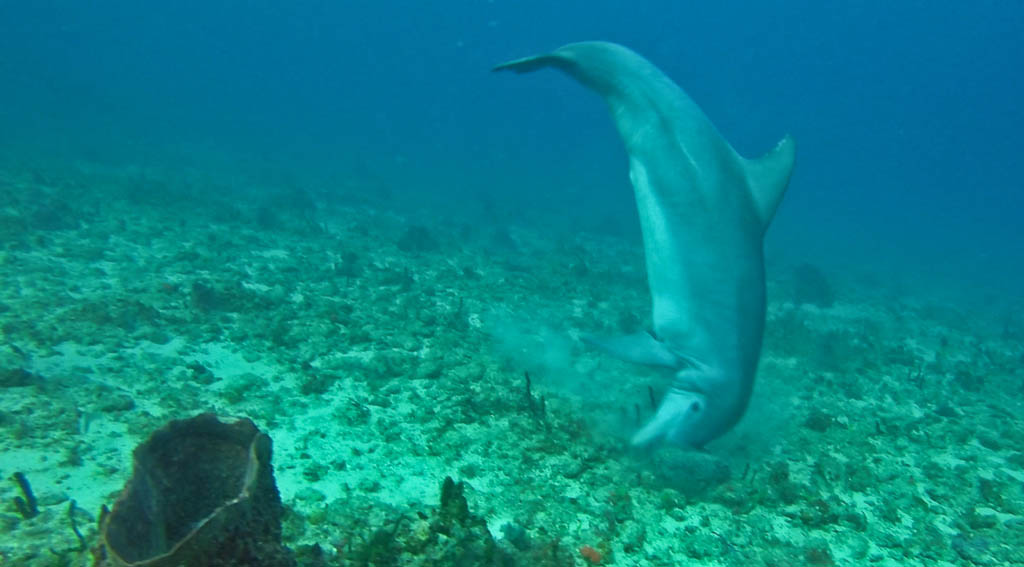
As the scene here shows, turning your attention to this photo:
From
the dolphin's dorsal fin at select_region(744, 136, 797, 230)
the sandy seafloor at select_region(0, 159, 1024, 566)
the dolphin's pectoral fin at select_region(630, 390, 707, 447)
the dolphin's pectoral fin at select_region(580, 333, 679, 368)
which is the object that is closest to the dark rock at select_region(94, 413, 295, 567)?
the sandy seafloor at select_region(0, 159, 1024, 566)

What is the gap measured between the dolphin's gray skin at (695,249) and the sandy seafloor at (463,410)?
0.49 meters

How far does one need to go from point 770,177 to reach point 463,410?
3512mm

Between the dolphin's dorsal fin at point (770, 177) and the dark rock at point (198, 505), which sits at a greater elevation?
the dolphin's dorsal fin at point (770, 177)

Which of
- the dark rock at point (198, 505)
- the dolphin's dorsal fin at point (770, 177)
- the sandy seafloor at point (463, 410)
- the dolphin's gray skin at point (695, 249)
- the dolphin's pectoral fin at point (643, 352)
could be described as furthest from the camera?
the dolphin's dorsal fin at point (770, 177)

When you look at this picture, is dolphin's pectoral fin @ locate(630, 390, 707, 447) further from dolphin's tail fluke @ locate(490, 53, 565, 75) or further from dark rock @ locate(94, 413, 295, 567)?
dolphin's tail fluke @ locate(490, 53, 565, 75)

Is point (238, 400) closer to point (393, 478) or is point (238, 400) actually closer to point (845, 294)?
point (393, 478)

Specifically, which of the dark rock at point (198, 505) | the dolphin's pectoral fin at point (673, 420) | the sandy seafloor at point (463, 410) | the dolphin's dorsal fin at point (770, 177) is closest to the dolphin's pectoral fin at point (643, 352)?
the dolphin's pectoral fin at point (673, 420)

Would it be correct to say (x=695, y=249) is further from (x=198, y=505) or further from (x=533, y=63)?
(x=198, y=505)

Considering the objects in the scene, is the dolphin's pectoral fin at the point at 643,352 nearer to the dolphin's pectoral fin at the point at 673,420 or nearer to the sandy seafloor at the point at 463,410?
the dolphin's pectoral fin at the point at 673,420

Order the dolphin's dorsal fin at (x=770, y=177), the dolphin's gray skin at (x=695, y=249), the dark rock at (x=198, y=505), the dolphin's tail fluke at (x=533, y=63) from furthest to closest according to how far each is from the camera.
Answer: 1. the dolphin's tail fluke at (x=533, y=63)
2. the dolphin's dorsal fin at (x=770, y=177)
3. the dolphin's gray skin at (x=695, y=249)
4. the dark rock at (x=198, y=505)

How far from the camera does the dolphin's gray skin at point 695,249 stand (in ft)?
15.3

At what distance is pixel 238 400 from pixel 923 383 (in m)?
8.81

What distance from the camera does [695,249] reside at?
4809 mm

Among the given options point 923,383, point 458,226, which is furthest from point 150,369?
point 458,226
